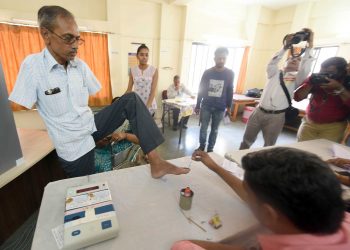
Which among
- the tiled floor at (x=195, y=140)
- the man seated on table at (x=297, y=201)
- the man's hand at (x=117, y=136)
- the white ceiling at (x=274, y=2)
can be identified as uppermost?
the white ceiling at (x=274, y=2)

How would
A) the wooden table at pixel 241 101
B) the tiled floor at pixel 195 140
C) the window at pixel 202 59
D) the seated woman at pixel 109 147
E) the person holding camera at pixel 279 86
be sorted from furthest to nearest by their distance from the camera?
the window at pixel 202 59, the wooden table at pixel 241 101, the tiled floor at pixel 195 140, the person holding camera at pixel 279 86, the seated woman at pixel 109 147

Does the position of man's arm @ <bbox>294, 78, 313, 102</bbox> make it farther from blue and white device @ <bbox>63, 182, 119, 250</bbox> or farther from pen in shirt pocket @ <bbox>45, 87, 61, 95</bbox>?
pen in shirt pocket @ <bbox>45, 87, 61, 95</bbox>

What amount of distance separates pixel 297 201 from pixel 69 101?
1.18 meters

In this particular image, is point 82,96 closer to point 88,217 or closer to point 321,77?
point 88,217

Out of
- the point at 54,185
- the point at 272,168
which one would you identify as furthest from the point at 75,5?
the point at 272,168

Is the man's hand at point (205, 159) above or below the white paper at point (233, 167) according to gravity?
above

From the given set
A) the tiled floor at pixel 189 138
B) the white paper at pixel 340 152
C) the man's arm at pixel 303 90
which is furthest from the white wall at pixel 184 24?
the white paper at pixel 340 152

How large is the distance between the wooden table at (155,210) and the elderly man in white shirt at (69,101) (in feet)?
0.37

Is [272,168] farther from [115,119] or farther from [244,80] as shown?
[244,80]

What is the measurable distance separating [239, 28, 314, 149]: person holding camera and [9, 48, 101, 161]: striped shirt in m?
1.81

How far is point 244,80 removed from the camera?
5.62 metres

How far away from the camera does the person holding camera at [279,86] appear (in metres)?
1.90

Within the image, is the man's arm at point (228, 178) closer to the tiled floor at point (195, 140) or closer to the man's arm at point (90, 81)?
the man's arm at point (90, 81)

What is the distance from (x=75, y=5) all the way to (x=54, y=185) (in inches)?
148
